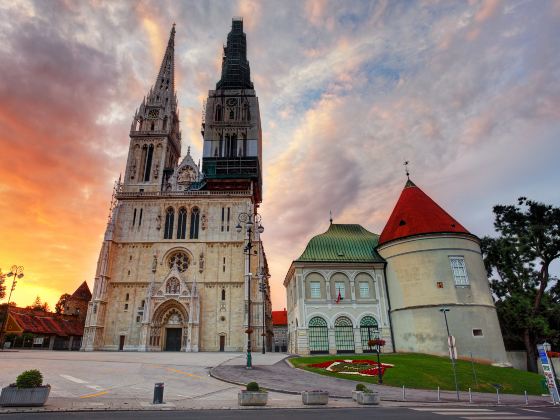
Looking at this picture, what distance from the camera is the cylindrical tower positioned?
3164 centimetres

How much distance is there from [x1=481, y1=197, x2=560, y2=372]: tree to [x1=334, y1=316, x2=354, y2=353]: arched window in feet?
55.1

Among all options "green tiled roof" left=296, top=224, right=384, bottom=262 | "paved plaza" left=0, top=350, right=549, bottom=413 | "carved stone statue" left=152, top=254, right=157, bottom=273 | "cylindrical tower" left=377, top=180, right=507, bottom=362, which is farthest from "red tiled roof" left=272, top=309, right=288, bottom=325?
"paved plaza" left=0, top=350, right=549, bottom=413

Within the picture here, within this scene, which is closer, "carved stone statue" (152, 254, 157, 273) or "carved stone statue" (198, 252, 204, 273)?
"carved stone statue" (152, 254, 157, 273)

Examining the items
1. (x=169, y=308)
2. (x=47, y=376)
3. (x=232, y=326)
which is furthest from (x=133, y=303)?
(x=47, y=376)

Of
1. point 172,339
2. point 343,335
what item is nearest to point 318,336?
point 343,335

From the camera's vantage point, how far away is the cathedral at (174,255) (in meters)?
45.0

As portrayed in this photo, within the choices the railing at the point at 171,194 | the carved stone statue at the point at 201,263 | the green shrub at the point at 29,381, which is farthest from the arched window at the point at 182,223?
the green shrub at the point at 29,381

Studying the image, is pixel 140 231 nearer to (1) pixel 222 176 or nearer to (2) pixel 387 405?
(1) pixel 222 176

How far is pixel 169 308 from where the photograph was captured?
46.3m

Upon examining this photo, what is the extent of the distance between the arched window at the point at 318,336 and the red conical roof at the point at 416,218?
38.0 feet

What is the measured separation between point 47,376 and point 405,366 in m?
21.4

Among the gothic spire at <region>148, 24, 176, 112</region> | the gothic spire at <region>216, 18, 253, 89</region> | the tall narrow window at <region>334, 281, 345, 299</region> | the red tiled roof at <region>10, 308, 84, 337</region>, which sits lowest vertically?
the red tiled roof at <region>10, 308, 84, 337</region>

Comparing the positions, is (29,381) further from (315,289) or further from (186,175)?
(186,175)

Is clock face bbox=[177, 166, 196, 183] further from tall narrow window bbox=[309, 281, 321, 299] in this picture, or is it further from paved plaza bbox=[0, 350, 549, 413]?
paved plaza bbox=[0, 350, 549, 413]
